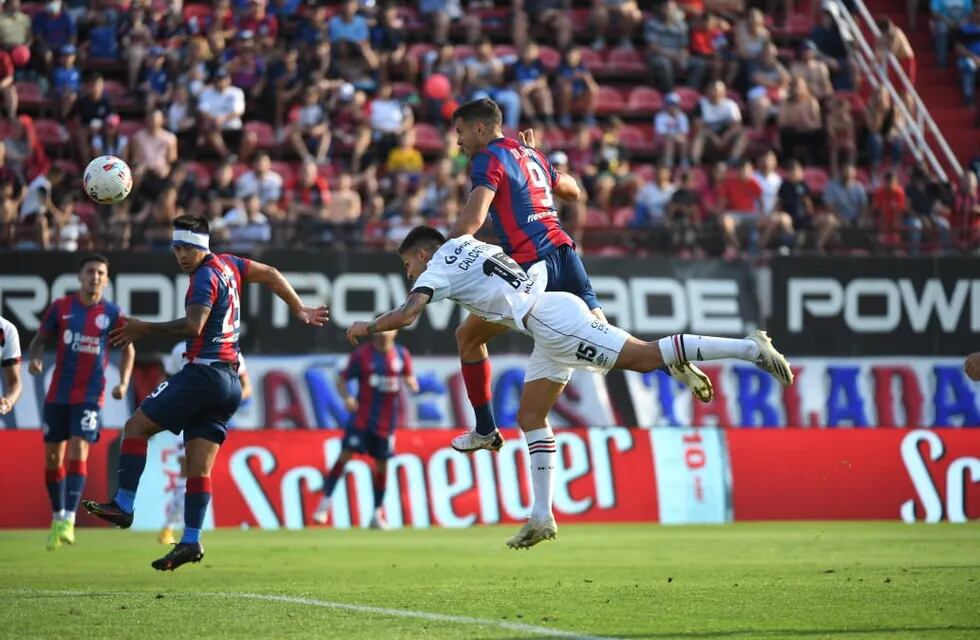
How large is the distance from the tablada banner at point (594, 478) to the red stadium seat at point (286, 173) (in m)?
4.94

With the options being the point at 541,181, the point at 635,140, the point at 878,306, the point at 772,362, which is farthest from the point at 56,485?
the point at 635,140

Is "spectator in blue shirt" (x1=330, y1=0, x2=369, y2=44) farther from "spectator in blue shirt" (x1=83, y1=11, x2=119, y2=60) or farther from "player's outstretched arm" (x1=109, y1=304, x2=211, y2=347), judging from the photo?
"player's outstretched arm" (x1=109, y1=304, x2=211, y2=347)

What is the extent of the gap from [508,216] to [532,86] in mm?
14286

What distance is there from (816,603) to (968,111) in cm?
1978

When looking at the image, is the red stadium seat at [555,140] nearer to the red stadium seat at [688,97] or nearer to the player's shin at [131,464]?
the red stadium seat at [688,97]

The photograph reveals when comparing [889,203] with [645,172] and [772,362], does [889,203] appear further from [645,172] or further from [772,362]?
[772,362]

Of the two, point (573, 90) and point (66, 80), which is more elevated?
point (66, 80)

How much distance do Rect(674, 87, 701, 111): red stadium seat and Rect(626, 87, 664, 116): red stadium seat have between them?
32 cm

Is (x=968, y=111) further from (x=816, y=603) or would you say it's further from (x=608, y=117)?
(x=816, y=603)

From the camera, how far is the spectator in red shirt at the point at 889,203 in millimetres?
24109

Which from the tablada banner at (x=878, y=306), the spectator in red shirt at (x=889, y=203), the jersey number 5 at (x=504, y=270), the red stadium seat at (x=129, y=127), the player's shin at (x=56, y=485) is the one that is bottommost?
the tablada banner at (x=878, y=306)

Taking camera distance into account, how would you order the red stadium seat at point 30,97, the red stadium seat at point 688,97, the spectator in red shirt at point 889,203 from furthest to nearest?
the red stadium seat at point 688,97 < the red stadium seat at point 30,97 < the spectator in red shirt at point 889,203

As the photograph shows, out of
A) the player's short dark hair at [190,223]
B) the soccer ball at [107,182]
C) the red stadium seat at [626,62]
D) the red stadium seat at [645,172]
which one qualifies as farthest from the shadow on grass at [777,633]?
the red stadium seat at [626,62]

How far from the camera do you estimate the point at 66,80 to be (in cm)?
2458
